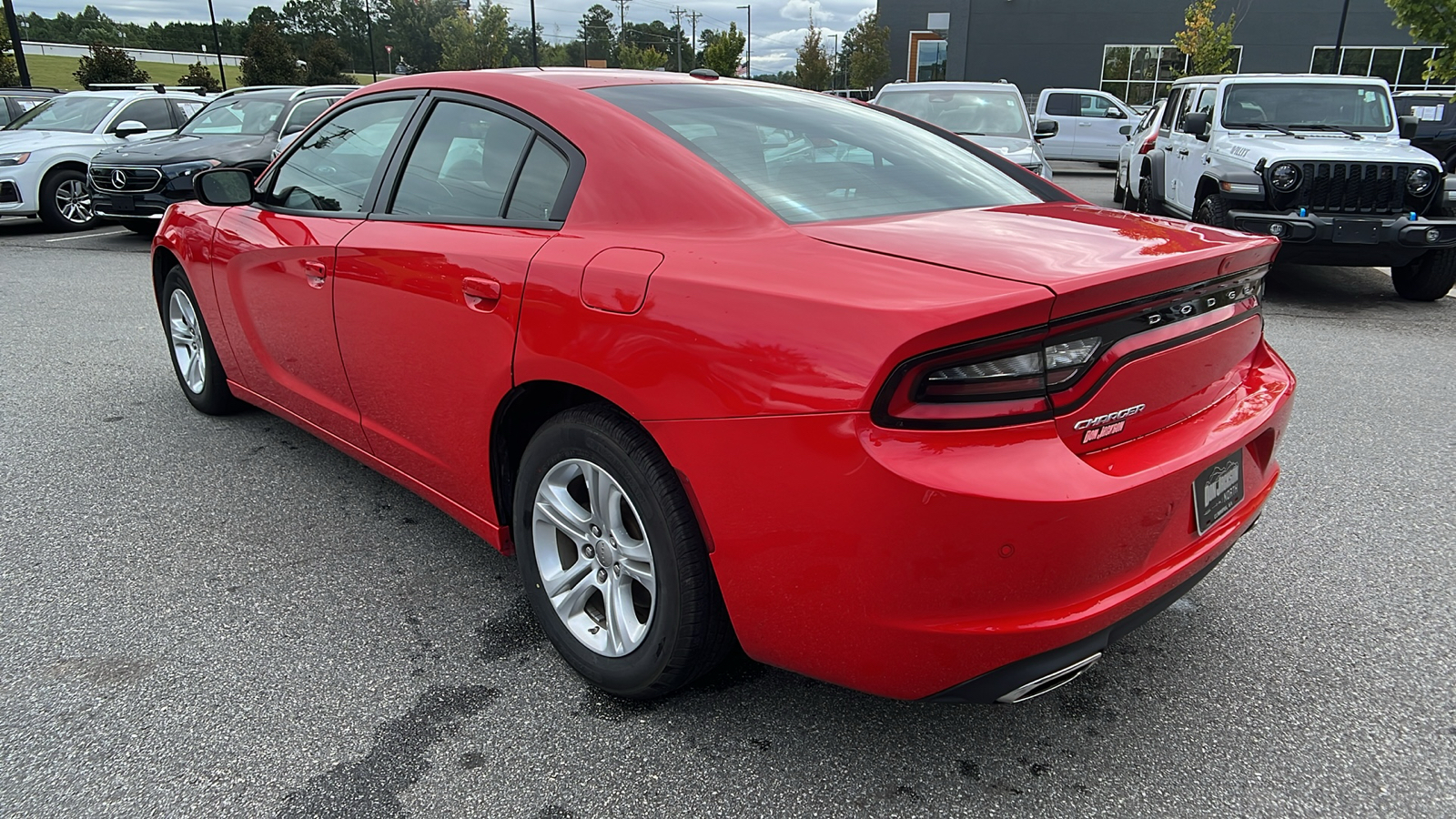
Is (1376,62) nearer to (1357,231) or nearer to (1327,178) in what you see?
(1327,178)

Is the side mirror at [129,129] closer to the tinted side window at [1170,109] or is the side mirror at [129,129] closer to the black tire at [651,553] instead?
the black tire at [651,553]

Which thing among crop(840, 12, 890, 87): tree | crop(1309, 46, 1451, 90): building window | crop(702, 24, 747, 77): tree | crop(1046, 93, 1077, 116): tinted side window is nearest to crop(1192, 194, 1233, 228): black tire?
crop(1046, 93, 1077, 116): tinted side window

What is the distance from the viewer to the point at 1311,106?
327 inches

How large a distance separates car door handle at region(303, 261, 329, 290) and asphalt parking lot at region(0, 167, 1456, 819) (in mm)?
889

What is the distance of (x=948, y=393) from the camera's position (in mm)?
1674

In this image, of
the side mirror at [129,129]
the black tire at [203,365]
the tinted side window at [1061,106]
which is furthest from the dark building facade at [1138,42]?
the black tire at [203,365]

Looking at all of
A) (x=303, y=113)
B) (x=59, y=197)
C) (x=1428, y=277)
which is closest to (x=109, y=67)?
(x=59, y=197)

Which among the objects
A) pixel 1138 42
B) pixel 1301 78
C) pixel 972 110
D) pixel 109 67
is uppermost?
pixel 1138 42

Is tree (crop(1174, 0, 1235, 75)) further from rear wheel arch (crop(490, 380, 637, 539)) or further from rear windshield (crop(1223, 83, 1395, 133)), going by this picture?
rear wheel arch (crop(490, 380, 637, 539))

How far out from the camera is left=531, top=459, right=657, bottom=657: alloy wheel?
7.19ft

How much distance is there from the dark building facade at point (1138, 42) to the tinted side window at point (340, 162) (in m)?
37.0

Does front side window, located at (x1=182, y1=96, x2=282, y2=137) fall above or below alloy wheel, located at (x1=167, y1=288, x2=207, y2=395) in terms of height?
above

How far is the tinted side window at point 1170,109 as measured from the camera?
33.6ft

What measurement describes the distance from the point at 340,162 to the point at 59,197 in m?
10.8
